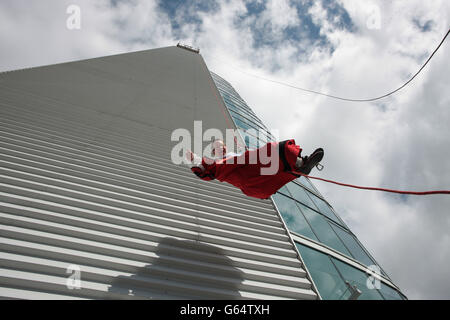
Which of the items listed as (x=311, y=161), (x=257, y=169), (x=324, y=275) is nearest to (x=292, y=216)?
(x=324, y=275)

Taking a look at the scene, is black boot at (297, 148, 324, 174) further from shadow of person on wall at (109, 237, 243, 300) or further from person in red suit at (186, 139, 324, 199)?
shadow of person on wall at (109, 237, 243, 300)

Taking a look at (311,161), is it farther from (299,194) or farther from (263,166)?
(299,194)

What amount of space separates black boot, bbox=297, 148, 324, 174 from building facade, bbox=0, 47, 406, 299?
A: 4.11 feet

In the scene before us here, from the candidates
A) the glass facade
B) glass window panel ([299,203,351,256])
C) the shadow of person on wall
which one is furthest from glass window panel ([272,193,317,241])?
the shadow of person on wall

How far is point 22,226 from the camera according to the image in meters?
2.09

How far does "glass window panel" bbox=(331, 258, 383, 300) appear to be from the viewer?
3.29 meters

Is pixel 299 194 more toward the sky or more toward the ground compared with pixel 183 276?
more toward the sky

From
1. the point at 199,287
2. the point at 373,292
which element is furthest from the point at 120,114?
the point at 373,292

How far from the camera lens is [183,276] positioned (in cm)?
209

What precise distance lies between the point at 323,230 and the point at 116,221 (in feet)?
12.4
